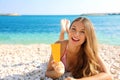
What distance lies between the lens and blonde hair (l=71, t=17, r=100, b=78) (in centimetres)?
425

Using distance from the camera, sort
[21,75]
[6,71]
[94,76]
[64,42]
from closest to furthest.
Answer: [94,76] → [64,42] → [21,75] → [6,71]

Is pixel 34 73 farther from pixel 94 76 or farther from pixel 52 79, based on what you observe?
pixel 94 76

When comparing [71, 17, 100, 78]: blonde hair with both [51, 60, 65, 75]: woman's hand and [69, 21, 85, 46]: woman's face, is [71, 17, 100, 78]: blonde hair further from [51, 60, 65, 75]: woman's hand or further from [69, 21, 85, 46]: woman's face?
[51, 60, 65, 75]: woman's hand

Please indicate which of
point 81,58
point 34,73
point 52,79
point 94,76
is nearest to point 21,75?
point 34,73

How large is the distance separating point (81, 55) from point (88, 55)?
0.78 ft

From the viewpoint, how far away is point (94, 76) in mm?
4242

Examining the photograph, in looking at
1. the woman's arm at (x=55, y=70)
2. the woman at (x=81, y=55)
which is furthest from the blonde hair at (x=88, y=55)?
the woman's arm at (x=55, y=70)

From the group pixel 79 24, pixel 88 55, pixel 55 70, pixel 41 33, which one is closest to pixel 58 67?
pixel 55 70

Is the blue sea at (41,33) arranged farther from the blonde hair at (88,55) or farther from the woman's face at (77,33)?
the woman's face at (77,33)

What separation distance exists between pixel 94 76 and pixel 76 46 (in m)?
0.58

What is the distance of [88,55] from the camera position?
14.7 ft

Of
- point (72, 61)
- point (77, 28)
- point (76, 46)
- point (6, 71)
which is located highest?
point (77, 28)

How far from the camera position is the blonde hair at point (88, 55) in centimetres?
425

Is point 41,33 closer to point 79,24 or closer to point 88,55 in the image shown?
point 88,55
